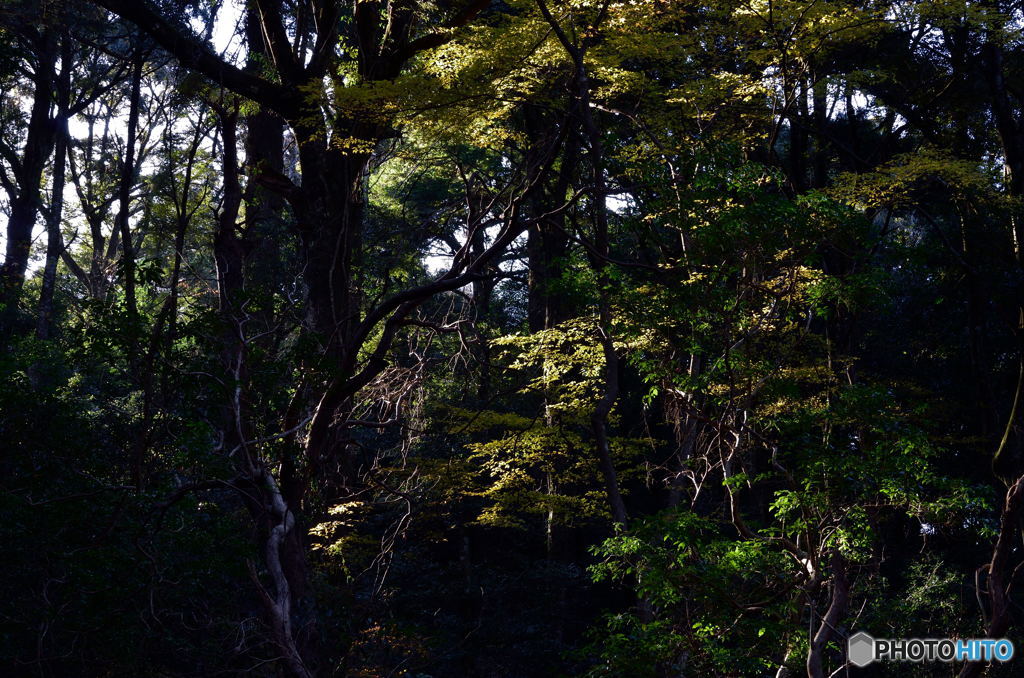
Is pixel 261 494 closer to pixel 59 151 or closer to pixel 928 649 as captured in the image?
pixel 928 649

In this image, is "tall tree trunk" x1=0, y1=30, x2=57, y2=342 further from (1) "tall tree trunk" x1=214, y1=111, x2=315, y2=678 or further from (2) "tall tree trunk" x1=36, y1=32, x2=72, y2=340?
(1) "tall tree trunk" x1=214, y1=111, x2=315, y2=678

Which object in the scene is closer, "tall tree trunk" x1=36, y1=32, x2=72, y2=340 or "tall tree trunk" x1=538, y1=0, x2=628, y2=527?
"tall tree trunk" x1=538, y1=0, x2=628, y2=527

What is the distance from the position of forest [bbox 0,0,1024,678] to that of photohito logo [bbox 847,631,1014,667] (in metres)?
0.32

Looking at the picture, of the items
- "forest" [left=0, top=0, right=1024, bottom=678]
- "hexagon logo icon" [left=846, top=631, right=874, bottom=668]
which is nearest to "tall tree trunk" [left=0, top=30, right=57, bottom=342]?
"forest" [left=0, top=0, right=1024, bottom=678]

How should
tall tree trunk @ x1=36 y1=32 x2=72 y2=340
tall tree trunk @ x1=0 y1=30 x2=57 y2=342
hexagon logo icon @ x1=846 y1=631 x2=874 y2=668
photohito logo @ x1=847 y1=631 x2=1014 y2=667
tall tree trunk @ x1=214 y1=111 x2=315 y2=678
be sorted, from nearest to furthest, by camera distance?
photohito logo @ x1=847 y1=631 x2=1014 y2=667, tall tree trunk @ x1=214 y1=111 x2=315 y2=678, hexagon logo icon @ x1=846 y1=631 x2=874 y2=668, tall tree trunk @ x1=36 y1=32 x2=72 y2=340, tall tree trunk @ x1=0 y1=30 x2=57 y2=342

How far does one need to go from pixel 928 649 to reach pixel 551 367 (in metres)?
5.35

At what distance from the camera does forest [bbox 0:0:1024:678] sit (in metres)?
6.63

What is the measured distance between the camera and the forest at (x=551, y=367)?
21.8 ft

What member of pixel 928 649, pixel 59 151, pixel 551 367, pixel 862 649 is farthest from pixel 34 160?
pixel 928 649

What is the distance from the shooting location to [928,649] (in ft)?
30.9

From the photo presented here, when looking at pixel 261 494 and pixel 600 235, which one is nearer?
pixel 261 494

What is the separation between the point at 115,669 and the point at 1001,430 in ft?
36.3

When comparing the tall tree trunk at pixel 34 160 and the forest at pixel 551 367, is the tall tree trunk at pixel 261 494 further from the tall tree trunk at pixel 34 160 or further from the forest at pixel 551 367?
the tall tree trunk at pixel 34 160

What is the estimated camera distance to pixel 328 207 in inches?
410
